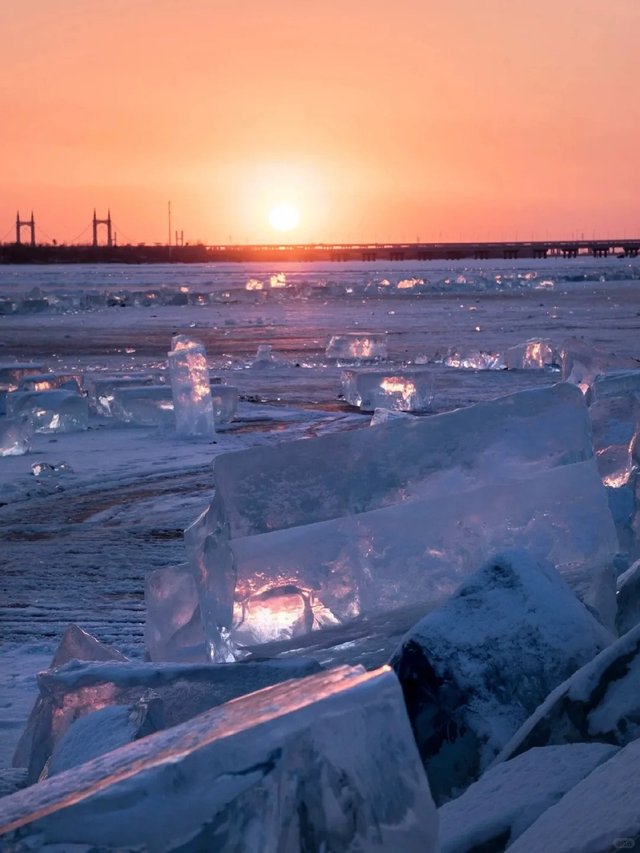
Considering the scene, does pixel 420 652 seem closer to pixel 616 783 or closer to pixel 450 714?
pixel 450 714

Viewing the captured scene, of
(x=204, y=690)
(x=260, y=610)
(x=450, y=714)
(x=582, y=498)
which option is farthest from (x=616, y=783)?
(x=582, y=498)

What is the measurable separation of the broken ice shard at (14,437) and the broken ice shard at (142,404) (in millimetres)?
930

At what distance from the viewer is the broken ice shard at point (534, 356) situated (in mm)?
9984

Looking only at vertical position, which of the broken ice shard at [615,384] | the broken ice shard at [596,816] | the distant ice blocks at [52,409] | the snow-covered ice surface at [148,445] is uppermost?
the broken ice shard at [615,384]

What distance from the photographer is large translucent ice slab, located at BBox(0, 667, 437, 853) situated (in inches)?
44.4

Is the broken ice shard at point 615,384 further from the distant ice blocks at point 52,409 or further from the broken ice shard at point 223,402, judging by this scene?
the distant ice blocks at point 52,409

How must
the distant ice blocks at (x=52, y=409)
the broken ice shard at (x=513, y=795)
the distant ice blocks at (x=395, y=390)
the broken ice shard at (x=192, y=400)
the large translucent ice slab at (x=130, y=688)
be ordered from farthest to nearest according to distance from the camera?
the distant ice blocks at (x=395, y=390), the distant ice blocks at (x=52, y=409), the broken ice shard at (x=192, y=400), the large translucent ice slab at (x=130, y=688), the broken ice shard at (x=513, y=795)

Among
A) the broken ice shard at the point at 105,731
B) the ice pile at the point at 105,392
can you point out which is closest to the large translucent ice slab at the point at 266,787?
the broken ice shard at the point at 105,731

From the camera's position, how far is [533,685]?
189 centimetres

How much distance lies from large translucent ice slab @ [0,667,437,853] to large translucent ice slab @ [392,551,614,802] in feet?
1.85

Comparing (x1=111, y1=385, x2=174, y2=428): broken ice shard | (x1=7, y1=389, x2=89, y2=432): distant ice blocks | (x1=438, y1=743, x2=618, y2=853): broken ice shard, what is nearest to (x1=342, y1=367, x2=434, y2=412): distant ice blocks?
(x1=111, y1=385, x2=174, y2=428): broken ice shard

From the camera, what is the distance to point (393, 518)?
259 cm

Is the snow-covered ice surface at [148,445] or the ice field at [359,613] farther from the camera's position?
the snow-covered ice surface at [148,445]

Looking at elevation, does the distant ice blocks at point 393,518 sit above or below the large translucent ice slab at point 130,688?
above
